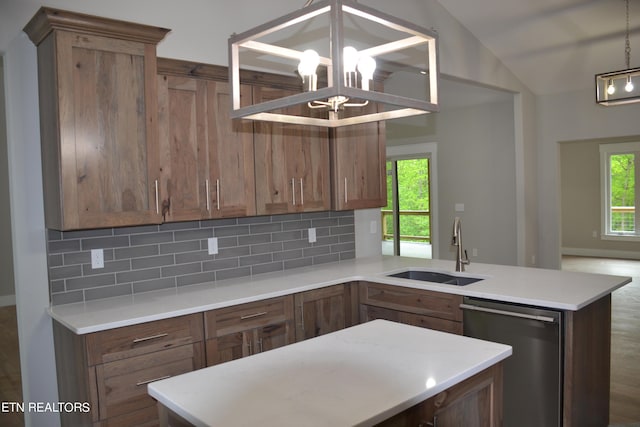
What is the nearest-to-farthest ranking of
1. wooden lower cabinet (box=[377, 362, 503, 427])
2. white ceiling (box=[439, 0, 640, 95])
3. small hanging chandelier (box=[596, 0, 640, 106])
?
wooden lower cabinet (box=[377, 362, 503, 427]), small hanging chandelier (box=[596, 0, 640, 106]), white ceiling (box=[439, 0, 640, 95])

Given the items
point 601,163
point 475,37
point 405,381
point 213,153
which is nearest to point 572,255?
point 601,163

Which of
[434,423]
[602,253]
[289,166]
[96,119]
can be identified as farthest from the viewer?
[602,253]

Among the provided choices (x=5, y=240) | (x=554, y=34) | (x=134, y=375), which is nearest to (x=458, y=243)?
(x=134, y=375)

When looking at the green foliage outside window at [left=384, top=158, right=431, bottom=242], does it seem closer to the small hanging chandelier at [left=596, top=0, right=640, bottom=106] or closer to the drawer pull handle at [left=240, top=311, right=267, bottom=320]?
the small hanging chandelier at [left=596, top=0, right=640, bottom=106]

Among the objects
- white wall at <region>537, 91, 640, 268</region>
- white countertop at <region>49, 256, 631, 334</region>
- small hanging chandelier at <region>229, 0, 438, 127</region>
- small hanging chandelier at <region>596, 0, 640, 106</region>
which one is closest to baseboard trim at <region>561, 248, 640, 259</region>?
white wall at <region>537, 91, 640, 268</region>

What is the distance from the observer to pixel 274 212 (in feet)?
11.1

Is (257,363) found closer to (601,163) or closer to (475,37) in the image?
(475,37)

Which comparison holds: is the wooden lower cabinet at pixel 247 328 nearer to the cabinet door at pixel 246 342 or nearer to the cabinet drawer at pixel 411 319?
the cabinet door at pixel 246 342

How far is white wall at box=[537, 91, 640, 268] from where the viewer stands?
633 cm

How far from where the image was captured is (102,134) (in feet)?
8.46

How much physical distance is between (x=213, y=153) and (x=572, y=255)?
9.57 meters

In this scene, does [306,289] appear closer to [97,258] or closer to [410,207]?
[97,258]

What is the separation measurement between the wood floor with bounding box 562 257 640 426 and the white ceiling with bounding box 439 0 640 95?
2700 millimetres

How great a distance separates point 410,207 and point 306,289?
5556mm
